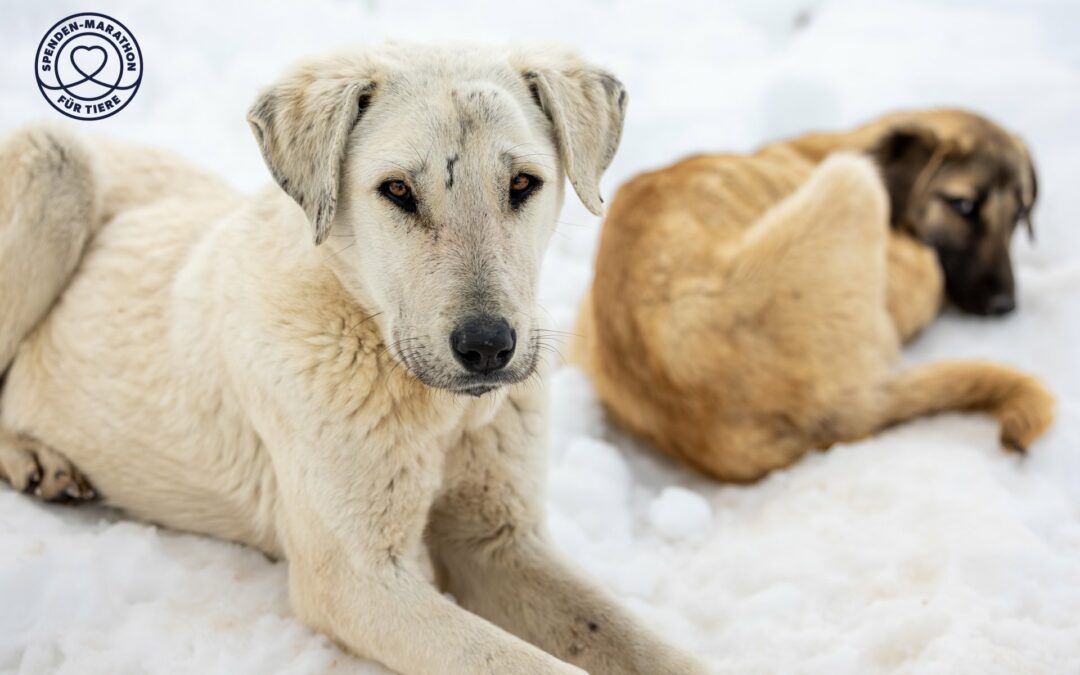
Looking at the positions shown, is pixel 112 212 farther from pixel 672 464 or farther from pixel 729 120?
pixel 729 120

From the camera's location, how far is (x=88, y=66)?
10.8 feet

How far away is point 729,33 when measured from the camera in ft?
26.1

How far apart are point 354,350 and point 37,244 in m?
1.44

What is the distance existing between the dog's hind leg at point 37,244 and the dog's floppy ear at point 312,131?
4.22ft

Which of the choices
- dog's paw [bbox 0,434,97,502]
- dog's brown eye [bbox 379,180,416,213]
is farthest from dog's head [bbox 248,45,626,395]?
dog's paw [bbox 0,434,97,502]

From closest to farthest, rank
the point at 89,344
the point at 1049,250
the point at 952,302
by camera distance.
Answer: the point at 89,344
the point at 952,302
the point at 1049,250

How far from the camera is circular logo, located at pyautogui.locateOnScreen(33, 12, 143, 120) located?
3.22 metres

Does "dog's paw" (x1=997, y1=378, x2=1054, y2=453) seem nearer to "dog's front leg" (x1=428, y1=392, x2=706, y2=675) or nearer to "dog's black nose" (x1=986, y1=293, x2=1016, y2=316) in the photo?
"dog's black nose" (x1=986, y1=293, x2=1016, y2=316)

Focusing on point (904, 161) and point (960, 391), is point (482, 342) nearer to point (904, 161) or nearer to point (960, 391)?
point (960, 391)

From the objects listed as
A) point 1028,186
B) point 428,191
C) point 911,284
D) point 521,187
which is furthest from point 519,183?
point 1028,186

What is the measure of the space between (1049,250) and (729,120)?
239 cm

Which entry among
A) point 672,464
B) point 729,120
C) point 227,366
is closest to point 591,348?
point 672,464

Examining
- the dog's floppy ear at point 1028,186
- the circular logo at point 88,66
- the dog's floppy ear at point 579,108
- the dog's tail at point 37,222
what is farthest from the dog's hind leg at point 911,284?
the dog's tail at point 37,222

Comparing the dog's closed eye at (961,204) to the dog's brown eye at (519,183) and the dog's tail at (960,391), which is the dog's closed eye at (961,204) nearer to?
the dog's tail at (960,391)
